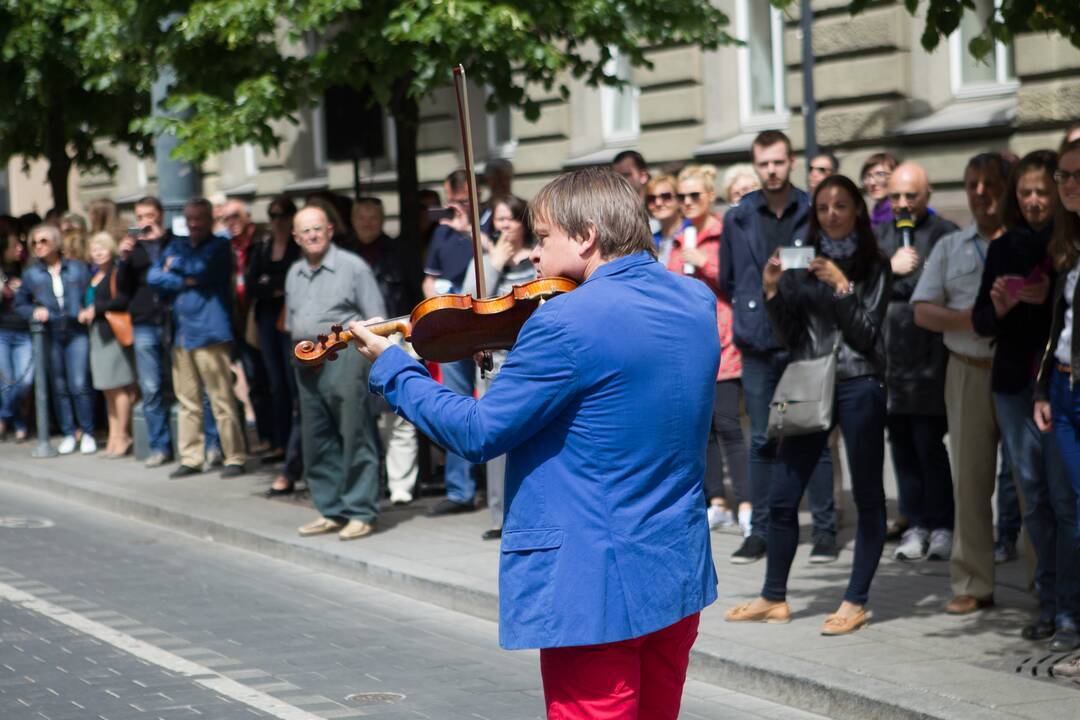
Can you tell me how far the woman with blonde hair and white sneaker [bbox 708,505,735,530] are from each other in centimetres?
612

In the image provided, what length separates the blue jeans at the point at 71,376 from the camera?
14.5m

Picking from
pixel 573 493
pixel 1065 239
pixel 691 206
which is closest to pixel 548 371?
pixel 573 493

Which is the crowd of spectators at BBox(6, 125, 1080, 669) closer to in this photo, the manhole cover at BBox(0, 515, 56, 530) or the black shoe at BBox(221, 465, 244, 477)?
the black shoe at BBox(221, 465, 244, 477)

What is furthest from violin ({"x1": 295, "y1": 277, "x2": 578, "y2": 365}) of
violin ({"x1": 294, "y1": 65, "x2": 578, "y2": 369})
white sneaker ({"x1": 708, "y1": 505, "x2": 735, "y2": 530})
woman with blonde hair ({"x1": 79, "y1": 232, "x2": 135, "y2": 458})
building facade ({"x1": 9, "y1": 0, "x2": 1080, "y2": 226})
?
woman with blonde hair ({"x1": 79, "y1": 232, "x2": 135, "y2": 458})

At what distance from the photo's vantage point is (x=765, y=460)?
8680mm

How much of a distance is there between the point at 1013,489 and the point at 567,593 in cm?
541

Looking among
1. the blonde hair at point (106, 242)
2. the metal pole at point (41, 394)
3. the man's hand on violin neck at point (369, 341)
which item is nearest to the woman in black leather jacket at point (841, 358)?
the man's hand on violin neck at point (369, 341)

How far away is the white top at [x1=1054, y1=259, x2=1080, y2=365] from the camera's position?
605 centimetres

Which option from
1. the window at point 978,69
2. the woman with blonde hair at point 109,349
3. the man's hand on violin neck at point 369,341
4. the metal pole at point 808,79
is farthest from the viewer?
the window at point 978,69

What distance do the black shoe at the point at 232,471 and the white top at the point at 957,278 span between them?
6.35m

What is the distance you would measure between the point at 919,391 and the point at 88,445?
27.2ft

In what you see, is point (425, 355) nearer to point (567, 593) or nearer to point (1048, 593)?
point (567, 593)

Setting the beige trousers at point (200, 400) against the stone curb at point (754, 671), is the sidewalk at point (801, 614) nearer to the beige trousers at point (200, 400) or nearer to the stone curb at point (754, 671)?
the stone curb at point (754, 671)

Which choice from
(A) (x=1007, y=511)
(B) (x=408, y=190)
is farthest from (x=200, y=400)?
(A) (x=1007, y=511)
